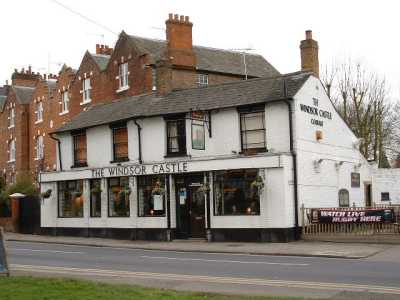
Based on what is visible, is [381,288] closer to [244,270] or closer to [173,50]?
[244,270]

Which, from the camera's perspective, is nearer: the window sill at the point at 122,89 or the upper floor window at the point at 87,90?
the window sill at the point at 122,89

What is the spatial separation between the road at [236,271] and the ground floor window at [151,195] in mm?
6805

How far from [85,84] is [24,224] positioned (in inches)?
476

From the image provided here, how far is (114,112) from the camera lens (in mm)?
33906

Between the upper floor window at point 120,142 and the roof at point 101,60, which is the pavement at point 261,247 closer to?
the upper floor window at point 120,142

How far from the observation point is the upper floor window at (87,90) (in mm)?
44812

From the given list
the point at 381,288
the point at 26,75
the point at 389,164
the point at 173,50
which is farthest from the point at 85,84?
the point at 381,288

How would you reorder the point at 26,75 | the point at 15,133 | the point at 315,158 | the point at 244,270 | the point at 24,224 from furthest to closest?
the point at 26,75, the point at 15,133, the point at 24,224, the point at 315,158, the point at 244,270

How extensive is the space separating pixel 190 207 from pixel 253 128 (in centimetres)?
469

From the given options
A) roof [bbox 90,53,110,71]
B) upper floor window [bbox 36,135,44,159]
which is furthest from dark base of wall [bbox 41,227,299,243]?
upper floor window [bbox 36,135,44,159]

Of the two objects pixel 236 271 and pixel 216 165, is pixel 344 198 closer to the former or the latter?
pixel 216 165

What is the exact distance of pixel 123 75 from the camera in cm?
4172

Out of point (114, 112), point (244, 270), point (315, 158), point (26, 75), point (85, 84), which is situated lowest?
point (244, 270)

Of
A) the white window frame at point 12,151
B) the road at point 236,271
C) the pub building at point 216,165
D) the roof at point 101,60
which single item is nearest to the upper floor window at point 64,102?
the roof at point 101,60
